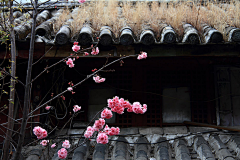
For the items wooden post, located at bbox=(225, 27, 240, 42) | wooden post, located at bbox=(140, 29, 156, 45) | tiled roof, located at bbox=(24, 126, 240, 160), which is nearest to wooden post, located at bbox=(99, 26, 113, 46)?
wooden post, located at bbox=(140, 29, 156, 45)

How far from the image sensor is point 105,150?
11.9 ft

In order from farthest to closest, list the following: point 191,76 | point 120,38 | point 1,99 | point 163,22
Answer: point 191,76 → point 1,99 → point 163,22 → point 120,38

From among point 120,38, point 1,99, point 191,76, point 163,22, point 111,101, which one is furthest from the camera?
point 191,76

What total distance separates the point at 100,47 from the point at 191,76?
6.96ft

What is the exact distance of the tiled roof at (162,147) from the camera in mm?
3434

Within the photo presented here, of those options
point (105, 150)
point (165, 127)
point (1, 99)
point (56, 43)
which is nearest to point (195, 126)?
point (165, 127)

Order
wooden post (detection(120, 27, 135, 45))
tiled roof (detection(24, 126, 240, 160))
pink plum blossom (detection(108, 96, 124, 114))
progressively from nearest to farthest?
1. pink plum blossom (detection(108, 96, 124, 114))
2. wooden post (detection(120, 27, 135, 45))
3. tiled roof (detection(24, 126, 240, 160))

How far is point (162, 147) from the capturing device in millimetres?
3674

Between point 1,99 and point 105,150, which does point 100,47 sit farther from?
point 1,99

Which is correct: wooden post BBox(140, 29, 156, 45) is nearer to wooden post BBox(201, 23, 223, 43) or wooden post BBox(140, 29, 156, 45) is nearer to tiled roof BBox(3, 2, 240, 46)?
tiled roof BBox(3, 2, 240, 46)

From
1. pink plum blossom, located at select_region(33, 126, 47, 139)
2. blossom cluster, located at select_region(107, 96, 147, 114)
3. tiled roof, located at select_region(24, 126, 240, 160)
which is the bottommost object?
tiled roof, located at select_region(24, 126, 240, 160)

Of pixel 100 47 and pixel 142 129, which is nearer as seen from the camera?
pixel 100 47

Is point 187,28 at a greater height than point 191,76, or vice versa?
point 187,28

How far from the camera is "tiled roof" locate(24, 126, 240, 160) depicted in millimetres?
3434
